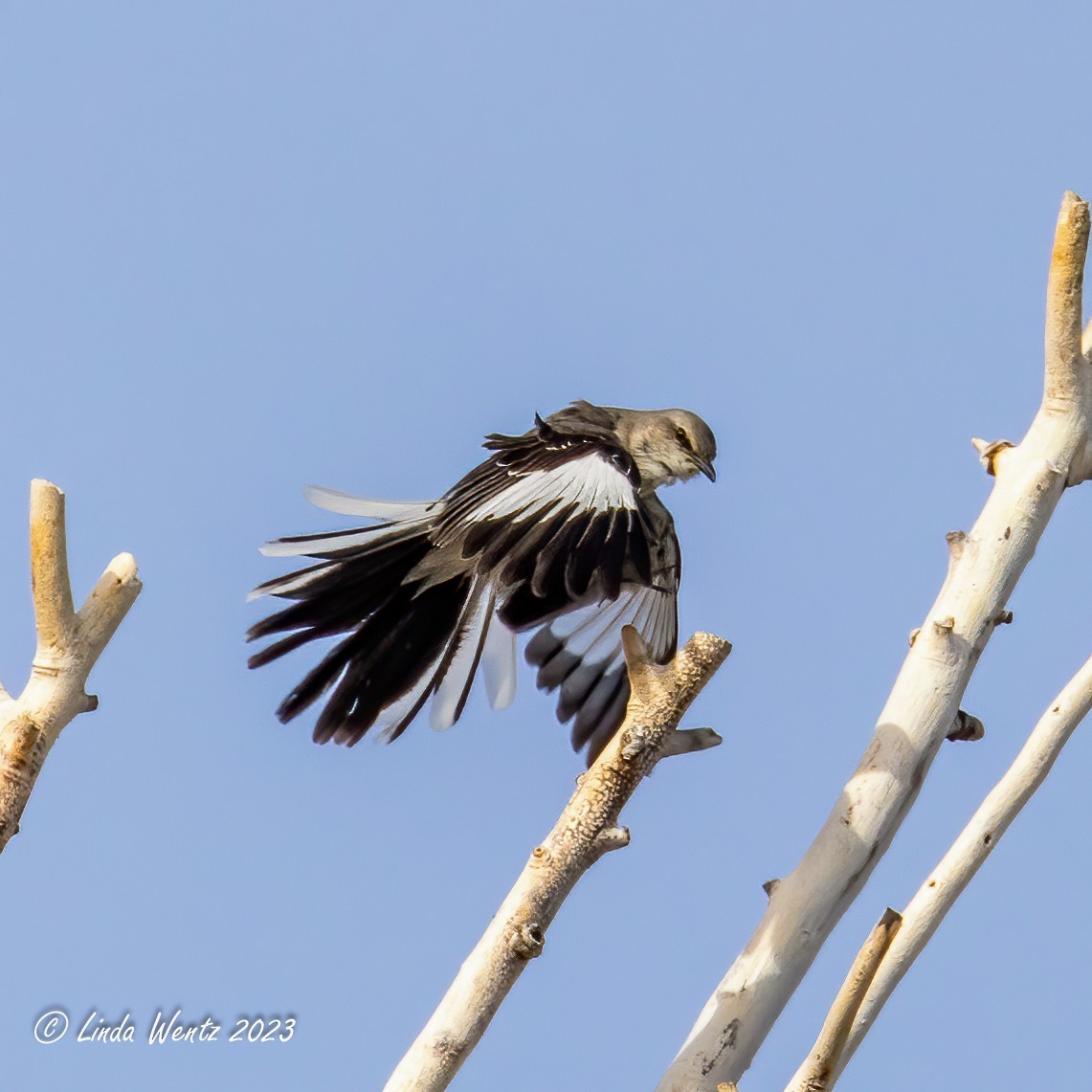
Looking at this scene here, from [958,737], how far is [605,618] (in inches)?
63.7

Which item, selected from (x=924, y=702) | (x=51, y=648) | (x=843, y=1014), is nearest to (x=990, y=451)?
(x=924, y=702)

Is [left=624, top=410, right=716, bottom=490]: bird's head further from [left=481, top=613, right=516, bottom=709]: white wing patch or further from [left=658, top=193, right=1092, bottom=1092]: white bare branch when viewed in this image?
[left=658, top=193, right=1092, bottom=1092]: white bare branch

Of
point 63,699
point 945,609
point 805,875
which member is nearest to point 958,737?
point 945,609

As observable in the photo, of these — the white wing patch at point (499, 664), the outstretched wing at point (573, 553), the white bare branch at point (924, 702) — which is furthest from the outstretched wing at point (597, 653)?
the white bare branch at point (924, 702)

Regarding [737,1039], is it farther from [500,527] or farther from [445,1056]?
[500,527]

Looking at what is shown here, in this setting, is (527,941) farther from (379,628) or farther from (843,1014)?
(379,628)

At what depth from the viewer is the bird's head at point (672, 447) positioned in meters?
5.00

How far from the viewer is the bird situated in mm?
3729

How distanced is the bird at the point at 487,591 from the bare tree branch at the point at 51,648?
43.1 inches

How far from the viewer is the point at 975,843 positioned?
298cm

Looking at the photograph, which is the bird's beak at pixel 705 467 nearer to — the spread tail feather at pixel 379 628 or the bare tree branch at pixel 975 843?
the spread tail feather at pixel 379 628

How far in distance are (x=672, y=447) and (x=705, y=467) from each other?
136 mm

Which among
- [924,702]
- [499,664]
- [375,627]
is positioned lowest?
[375,627]

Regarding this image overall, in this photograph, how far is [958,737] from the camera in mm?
3207
